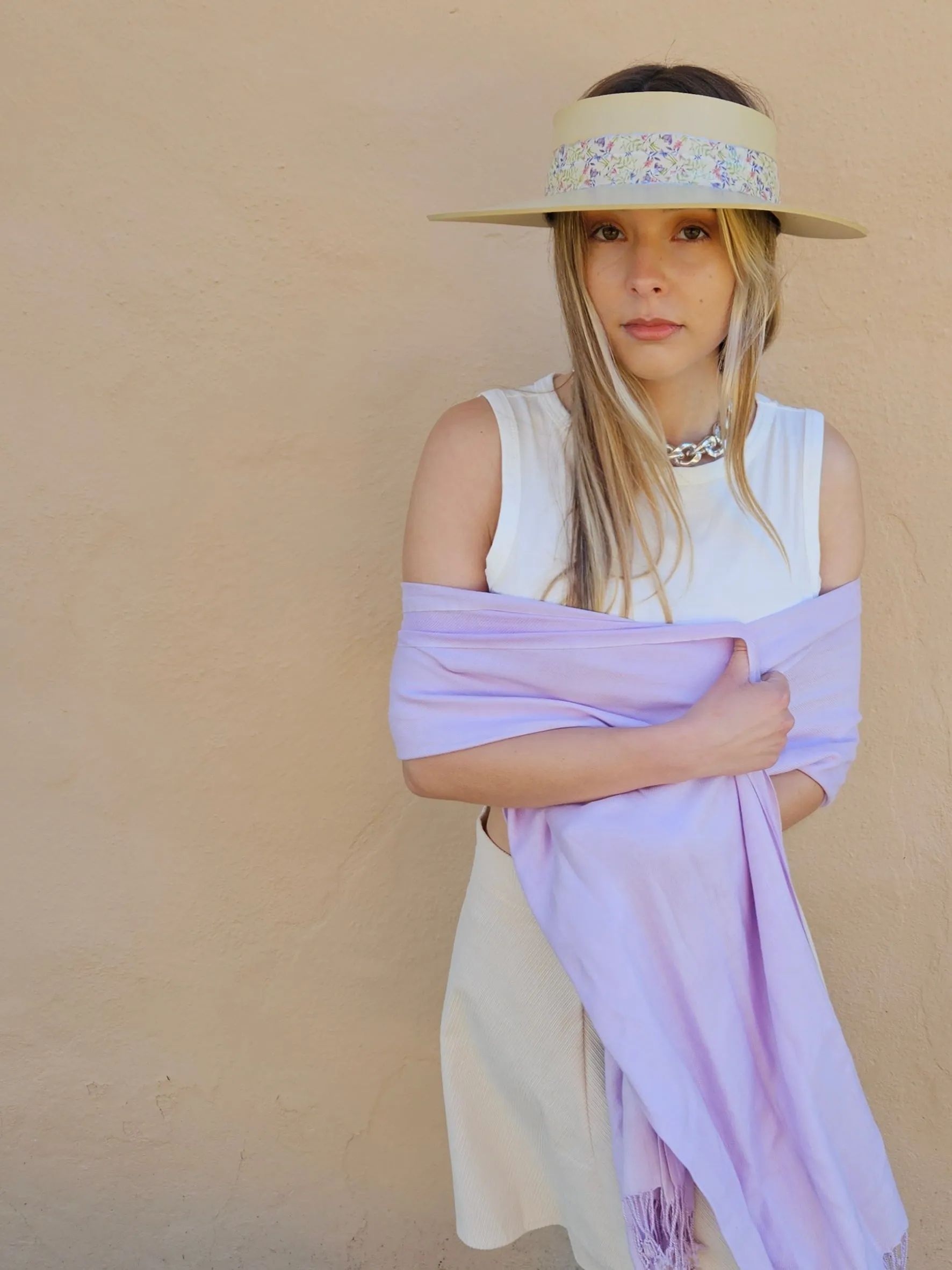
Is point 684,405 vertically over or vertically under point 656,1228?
over

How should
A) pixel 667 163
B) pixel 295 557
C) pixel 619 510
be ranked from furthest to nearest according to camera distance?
1. pixel 295 557
2. pixel 619 510
3. pixel 667 163

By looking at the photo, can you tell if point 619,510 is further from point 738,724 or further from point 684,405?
point 738,724

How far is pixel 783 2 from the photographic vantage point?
83.3 inches

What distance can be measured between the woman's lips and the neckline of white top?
0.57 ft

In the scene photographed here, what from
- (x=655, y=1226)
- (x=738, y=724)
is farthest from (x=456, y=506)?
(x=655, y=1226)

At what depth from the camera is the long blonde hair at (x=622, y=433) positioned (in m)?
1.65

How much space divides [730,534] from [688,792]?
0.36 metres

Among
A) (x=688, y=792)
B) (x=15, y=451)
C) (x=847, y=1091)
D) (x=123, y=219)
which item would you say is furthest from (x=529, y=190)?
(x=847, y=1091)

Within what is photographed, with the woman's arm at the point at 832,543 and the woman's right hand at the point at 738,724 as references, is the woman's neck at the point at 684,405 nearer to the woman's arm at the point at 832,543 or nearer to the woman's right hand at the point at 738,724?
the woman's arm at the point at 832,543

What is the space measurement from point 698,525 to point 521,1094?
0.84 m

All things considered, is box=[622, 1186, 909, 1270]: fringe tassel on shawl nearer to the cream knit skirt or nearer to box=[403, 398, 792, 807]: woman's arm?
the cream knit skirt

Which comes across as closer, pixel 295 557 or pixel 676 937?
pixel 676 937

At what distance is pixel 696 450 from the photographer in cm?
175

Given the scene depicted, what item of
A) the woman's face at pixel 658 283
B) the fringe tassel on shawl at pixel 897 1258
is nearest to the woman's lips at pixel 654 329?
the woman's face at pixel 658 283
